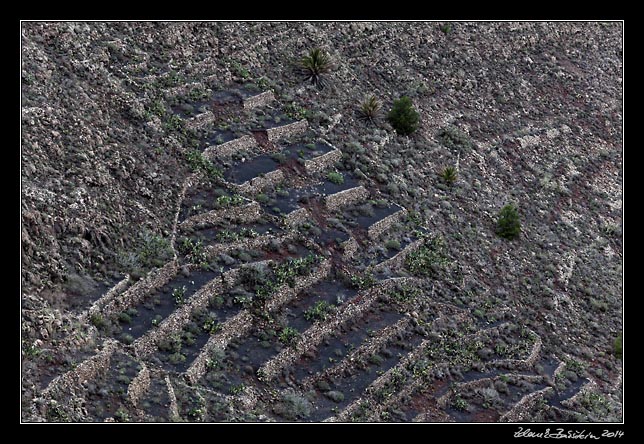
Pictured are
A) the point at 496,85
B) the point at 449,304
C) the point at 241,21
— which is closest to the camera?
the point at 449,304

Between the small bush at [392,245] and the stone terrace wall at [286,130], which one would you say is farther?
the stone terrace wall at [286,130]

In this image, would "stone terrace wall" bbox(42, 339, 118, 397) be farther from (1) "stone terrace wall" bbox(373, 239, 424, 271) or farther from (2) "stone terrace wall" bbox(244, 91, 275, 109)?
(2) "stone terrace wall" bbox(244, 91, 275, 109)

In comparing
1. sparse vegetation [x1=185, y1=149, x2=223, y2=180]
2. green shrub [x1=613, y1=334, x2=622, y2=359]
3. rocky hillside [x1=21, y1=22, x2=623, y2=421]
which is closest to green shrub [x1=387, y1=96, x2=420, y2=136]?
rocky hillside [x1=21, y1=22, x2=623, y2=421]

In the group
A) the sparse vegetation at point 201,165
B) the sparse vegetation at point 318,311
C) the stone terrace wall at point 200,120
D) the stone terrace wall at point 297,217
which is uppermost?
the stone terrace wall at point 200,120

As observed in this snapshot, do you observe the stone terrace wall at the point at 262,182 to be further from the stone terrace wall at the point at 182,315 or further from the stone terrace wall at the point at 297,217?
the stone terrace wall at the point at 182,315

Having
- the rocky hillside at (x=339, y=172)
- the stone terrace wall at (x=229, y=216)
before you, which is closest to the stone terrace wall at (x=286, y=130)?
the rocky hillside at (x=339, y=172)

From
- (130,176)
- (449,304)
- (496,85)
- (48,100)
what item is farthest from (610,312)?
(48,100)

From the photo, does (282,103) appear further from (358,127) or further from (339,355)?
(339,355)
